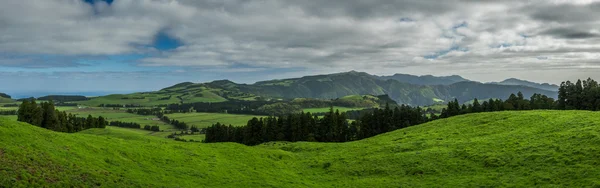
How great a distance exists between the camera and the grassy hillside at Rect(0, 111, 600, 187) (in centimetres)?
2831

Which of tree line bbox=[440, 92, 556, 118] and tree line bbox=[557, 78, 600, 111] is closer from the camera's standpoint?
tree line bbox=[557, 78, 600, 111]

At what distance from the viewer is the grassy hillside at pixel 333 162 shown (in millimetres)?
28312

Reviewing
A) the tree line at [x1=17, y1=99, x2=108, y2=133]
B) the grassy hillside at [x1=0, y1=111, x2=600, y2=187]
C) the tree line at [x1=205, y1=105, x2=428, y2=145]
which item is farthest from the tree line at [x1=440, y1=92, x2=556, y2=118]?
the tree line at [x1=17, y1=99, x2=108, y2=133]

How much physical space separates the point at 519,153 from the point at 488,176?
8.36 m

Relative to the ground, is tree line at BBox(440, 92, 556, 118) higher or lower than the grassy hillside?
higher

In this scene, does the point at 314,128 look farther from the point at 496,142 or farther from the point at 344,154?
the point at 496,142

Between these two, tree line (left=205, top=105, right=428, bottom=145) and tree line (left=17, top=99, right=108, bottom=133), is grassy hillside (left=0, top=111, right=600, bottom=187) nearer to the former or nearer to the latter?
tree line (left=205, top=105, right=428, bottom=145)

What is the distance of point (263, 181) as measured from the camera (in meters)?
37.1

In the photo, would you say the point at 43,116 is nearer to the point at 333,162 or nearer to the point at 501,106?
the point at 333,162

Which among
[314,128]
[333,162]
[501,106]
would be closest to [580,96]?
→ [501,106]

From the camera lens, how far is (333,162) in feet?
162

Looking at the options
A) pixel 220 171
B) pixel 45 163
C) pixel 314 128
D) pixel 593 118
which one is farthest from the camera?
pixel 314 128

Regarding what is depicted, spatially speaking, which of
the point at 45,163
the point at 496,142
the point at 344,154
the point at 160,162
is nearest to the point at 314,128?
the point at 344,154

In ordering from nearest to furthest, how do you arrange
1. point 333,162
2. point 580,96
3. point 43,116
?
point 333,162 < point 43,116 < point 580,96
